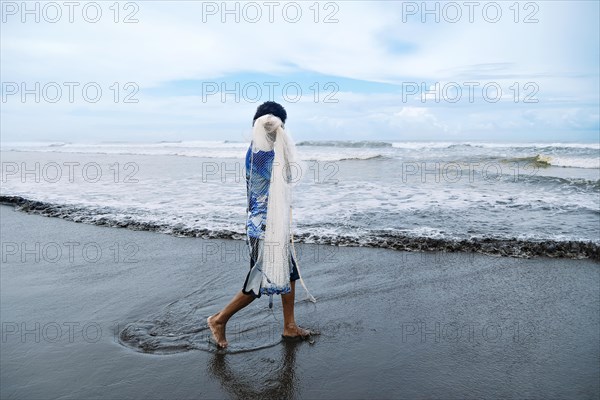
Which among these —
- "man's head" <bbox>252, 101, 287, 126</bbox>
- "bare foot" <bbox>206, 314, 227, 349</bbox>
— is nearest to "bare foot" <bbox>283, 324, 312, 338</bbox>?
"bare foot" <bbox>206, 314, 227, 349</bbox>

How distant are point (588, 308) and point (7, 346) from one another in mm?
5260

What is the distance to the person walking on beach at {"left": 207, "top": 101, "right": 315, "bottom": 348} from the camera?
144 inches

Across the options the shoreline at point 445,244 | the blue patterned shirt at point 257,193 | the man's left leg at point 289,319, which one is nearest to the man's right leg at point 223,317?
the man's left leg at point 289,319

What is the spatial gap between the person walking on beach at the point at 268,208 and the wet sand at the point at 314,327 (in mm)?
503

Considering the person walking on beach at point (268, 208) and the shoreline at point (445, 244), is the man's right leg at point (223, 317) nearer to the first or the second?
the person walking on beach at point (268, 208)

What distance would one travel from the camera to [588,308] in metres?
4.56

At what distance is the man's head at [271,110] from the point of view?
3.69 meters

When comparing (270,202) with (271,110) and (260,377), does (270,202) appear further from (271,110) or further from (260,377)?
(260,377)

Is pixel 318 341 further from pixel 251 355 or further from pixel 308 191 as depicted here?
pixel 308 191

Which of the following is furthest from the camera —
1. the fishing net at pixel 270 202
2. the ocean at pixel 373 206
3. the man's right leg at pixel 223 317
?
the ocean at pixel 373 206

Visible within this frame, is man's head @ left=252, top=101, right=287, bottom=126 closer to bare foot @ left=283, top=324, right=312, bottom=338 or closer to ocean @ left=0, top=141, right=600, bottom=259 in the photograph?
ocean @ left=0, top=141, right=600, bottom=259

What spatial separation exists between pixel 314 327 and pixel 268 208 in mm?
1258

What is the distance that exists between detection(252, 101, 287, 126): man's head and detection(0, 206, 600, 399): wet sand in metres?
1.87

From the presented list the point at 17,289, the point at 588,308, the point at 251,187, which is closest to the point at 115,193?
the point at 17,289
